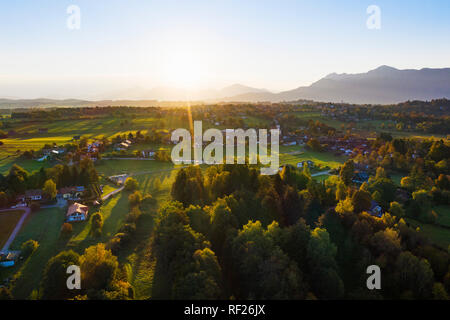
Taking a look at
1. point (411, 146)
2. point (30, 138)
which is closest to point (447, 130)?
point (411, 146)

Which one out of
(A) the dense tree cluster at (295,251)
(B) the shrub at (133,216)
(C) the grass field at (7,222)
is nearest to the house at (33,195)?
(C) the grass field at (7,222)

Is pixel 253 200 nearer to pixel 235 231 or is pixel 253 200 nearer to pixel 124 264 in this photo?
pixel 235 231

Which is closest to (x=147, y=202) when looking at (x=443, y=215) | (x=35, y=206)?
(x=35, y=206)

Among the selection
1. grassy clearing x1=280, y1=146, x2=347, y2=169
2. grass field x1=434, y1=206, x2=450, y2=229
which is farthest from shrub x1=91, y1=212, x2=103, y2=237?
grass field x1=434, y1=206, x2=450, y2=229

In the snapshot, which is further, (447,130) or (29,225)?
(447,130)

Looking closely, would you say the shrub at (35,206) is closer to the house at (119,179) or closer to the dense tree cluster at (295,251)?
the house at (119,179)

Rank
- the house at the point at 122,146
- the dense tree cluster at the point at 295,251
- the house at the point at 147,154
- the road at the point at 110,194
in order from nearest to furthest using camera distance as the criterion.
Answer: the dense tree cluster at the point at 295,251, the road at the point at 110,194, the house at the point at 147,154, the house at the point at 122,146

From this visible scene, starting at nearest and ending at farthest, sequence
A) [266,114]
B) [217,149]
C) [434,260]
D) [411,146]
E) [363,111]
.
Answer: [434,260] → [411,146] → [217,149] → [266,114] → [363,111]
